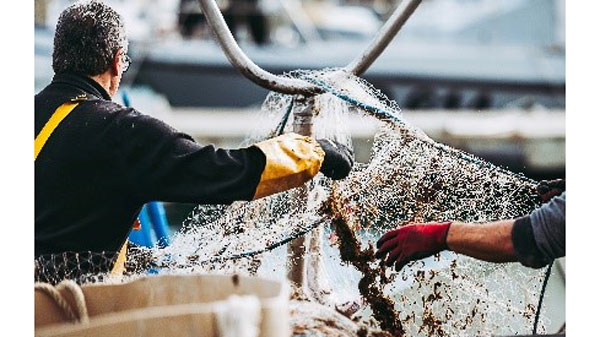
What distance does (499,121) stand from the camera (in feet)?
37.3

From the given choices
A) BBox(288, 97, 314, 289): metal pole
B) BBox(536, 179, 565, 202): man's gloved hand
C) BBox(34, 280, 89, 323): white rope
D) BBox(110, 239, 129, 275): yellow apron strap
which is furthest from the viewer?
BBox(288, 97, 314, 289): metal pole

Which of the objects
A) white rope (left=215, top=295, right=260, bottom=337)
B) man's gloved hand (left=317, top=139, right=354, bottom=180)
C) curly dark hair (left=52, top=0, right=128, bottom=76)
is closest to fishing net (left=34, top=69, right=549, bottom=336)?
man's gloved hand (left=317, top=139, right=354, bottom=180)

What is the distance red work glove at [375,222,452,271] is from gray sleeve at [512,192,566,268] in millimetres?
231

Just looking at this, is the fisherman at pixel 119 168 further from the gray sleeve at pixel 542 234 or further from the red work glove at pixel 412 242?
the gray sleeve at pixel 542 234

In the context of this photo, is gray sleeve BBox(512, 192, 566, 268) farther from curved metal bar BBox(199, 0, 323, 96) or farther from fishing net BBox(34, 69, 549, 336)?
curved metal bar BBox(199, 0, 323, 96)

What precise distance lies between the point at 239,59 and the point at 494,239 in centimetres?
101

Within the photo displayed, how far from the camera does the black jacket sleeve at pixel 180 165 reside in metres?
2.55

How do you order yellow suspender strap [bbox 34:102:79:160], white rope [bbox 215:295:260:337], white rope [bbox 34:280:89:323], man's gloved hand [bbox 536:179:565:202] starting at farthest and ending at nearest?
man's gloved hand [bbox 536:179:565:202], yellow suspender strap [bbox 34:102:79:160], white rope [bbox 34:280:89:323], white rope [bbox 215:295:260:337]

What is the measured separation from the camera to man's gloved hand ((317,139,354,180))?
9.04 ft

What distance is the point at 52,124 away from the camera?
268 cm

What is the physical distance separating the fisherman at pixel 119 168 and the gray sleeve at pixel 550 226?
0.62 m

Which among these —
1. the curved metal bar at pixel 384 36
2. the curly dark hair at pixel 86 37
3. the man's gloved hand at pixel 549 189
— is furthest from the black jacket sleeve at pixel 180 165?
the man's gloved hand at pixel 549 189

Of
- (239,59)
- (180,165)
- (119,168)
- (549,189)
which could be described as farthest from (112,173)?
(549,189)
